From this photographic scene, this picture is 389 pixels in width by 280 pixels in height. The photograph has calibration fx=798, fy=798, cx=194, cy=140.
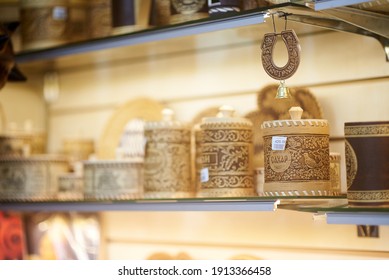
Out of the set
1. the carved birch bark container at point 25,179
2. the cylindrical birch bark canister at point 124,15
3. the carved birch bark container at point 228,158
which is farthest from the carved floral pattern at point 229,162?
the carved birch bark container at point 25,179

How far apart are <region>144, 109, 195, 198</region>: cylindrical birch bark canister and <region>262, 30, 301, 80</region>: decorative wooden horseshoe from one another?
399 millimetres

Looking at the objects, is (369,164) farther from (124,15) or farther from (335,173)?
(124,15)

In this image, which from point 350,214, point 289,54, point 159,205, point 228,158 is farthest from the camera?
point 159,205

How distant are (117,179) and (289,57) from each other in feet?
2.33

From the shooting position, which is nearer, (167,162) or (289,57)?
(289,57)

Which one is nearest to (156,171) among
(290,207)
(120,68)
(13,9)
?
(290,207)

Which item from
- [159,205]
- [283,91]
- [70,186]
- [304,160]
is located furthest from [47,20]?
[304,160]

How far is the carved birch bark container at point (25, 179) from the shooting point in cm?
254

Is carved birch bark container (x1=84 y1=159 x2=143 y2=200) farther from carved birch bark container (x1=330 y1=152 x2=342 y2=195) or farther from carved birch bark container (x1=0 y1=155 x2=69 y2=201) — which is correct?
carved birch bark container (x1=330 y1=152 x2=342 y2=195)

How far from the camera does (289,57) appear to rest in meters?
1.89

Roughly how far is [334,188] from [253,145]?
304 millimetres

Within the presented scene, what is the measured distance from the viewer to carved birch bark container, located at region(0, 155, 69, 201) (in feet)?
8.32

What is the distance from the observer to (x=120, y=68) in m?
2.74

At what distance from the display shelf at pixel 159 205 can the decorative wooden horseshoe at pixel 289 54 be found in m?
0.30
